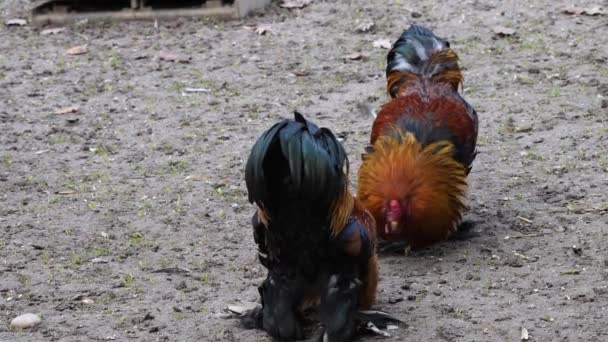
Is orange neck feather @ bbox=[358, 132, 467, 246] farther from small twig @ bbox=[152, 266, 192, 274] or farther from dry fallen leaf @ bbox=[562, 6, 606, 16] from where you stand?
dry fallen leaf @ bbox=[562, 6, 606, 16]

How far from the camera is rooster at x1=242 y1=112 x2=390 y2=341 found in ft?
14.1

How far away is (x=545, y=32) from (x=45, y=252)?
5249 mm

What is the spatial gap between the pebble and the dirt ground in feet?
0.13

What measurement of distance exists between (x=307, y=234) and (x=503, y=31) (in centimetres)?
524

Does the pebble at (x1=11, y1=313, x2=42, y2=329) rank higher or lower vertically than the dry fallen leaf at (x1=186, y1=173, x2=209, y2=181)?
lower

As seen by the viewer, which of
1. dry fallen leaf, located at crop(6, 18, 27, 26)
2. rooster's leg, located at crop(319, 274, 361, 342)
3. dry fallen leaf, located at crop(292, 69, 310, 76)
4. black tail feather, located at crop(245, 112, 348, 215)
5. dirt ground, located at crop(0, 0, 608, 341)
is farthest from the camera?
dry fallen leaf, located at crop(6, 18, 27, 26)

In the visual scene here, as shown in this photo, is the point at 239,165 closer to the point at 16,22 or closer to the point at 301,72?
the point at 301,72

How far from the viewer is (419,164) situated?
5.50 metres

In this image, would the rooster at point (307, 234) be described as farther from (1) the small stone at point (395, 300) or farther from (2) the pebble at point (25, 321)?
(2) the pebble at point (25, 321)

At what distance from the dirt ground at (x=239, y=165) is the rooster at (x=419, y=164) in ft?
0.83

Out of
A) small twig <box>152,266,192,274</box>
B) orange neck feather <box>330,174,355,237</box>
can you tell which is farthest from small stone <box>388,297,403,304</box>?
small twig <box>152,266,192,274</box>

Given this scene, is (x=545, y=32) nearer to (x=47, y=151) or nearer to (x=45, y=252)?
(x=47, y=151)

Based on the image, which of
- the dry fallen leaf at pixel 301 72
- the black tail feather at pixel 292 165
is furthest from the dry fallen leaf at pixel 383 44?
the black tail feather at pixel 292 165

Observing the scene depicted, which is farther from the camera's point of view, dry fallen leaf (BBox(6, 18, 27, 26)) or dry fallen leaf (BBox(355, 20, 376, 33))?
dry fallen leaf (BBox(6, 18, 27, 26))
